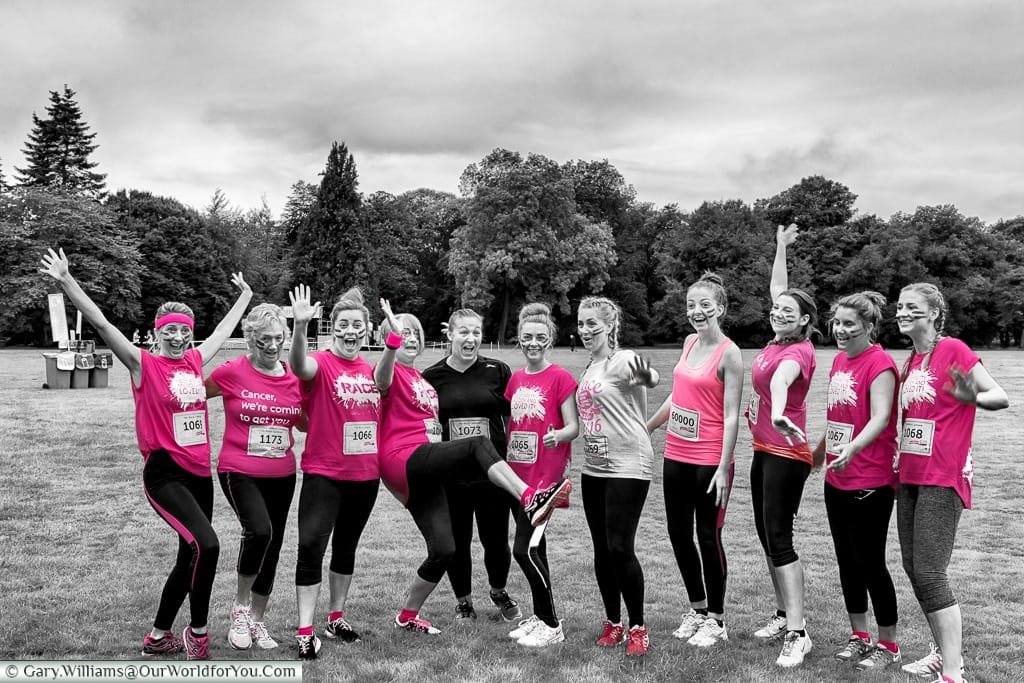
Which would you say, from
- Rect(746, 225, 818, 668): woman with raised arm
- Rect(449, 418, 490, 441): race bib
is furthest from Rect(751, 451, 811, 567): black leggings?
Rect(449, 418, 490, 441): race bib

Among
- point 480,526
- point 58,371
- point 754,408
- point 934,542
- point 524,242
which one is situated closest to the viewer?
point 934,542

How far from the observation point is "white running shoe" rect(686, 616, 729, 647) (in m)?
5.08

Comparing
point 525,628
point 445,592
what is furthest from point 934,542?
point 445,592

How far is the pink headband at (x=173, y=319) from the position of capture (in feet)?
16.4

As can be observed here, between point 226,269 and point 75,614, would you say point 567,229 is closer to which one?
point 226,269

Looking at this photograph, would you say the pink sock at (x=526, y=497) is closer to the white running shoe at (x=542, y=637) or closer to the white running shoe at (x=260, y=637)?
the white running shoe at (x=542, y=637)

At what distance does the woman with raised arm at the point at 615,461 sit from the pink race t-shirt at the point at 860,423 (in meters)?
1.11

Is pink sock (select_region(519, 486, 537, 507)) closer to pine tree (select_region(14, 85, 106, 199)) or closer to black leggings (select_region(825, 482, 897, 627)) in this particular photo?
black leggings (select_region(825, 482, 897, 627))

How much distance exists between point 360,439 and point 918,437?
3265 mm

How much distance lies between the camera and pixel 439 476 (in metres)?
5.09

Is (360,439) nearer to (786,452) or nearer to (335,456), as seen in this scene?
(335,456)

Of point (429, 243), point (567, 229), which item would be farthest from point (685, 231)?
point (429, 243)

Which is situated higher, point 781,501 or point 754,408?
point 754,408

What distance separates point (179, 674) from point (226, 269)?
66545 millimetres
